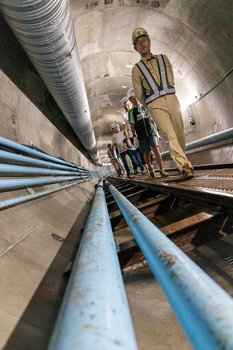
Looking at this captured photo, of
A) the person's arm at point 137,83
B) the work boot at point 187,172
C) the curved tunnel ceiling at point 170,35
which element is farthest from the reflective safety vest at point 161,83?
the curved tunnel ceiling at point 170,35

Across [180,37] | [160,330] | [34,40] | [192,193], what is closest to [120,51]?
[180,37]

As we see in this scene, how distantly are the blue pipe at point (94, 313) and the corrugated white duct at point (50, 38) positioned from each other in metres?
2.70

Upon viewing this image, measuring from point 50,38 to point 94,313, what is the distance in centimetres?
309

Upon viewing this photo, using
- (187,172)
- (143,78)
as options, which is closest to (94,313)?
(187,172)

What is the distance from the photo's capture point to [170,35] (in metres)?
4.75

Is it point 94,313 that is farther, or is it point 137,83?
point 137,83

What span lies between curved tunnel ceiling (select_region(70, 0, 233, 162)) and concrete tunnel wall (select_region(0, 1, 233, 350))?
0.03 meters

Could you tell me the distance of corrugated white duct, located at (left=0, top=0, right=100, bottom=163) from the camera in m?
2.20

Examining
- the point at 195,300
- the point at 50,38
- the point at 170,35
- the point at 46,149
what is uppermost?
the point at 170,35

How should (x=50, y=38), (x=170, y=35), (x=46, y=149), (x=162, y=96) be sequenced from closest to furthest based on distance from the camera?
(x=50, y=38), (x=162, y=96), (x=170, y=35), (x=46, y=149)

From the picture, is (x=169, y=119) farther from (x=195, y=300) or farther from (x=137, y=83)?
(x=195, y=300)

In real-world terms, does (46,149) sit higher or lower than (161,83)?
lower

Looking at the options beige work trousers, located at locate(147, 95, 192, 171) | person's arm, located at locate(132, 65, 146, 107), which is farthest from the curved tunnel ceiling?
beige work trousers, located at locate(147, 95, 192, 171)

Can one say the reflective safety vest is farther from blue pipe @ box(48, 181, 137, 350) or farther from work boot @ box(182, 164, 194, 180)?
blue pipe @ box(48, 181, 137, 350)
